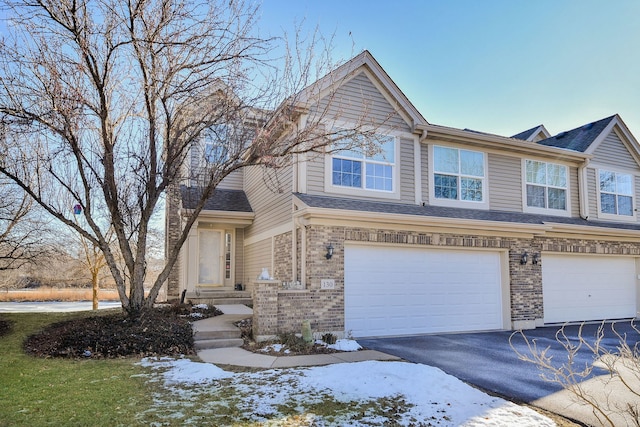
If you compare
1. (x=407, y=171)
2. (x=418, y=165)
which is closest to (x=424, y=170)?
(x=418, y=165)

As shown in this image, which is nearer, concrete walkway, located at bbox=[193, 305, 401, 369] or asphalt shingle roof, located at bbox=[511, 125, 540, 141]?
concrete walkway, located at bbox=[193, 305, 401, 369]

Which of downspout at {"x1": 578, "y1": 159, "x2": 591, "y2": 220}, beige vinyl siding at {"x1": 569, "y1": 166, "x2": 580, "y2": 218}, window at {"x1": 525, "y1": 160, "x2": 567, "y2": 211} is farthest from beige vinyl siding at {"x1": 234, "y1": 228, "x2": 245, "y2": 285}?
downspout at {"x1": 578, "y1": 159, "x2": 591, "y2": 220}

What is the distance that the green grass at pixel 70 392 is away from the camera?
471 cm

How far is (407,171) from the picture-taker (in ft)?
39.4

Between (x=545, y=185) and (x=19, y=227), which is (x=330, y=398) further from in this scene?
(x=19, y=227)

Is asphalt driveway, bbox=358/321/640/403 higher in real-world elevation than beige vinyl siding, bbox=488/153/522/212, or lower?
lower

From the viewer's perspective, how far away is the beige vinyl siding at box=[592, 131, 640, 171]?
50.6 ft

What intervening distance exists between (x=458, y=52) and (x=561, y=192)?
5.90 m

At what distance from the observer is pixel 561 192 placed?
14695mm

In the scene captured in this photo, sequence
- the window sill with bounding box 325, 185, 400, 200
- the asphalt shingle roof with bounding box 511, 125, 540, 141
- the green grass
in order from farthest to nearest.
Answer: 1. the asphalt shingle roof with bounding box 511, 125, 540, 141
2. the window sill with bounding box 325, 185, 400, 200
3. the green grass

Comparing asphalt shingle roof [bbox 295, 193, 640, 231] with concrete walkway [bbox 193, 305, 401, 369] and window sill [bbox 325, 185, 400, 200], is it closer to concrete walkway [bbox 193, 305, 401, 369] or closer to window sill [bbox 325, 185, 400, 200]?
window sill [bbox 325, 185, 400, 200]

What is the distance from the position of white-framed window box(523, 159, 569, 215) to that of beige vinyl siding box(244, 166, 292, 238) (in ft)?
25.8

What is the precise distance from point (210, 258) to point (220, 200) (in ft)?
6.86

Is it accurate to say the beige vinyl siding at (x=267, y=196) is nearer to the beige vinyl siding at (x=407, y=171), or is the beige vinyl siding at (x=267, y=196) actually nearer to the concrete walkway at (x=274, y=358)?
the beige vinyl siding at (x=407, y=171)
